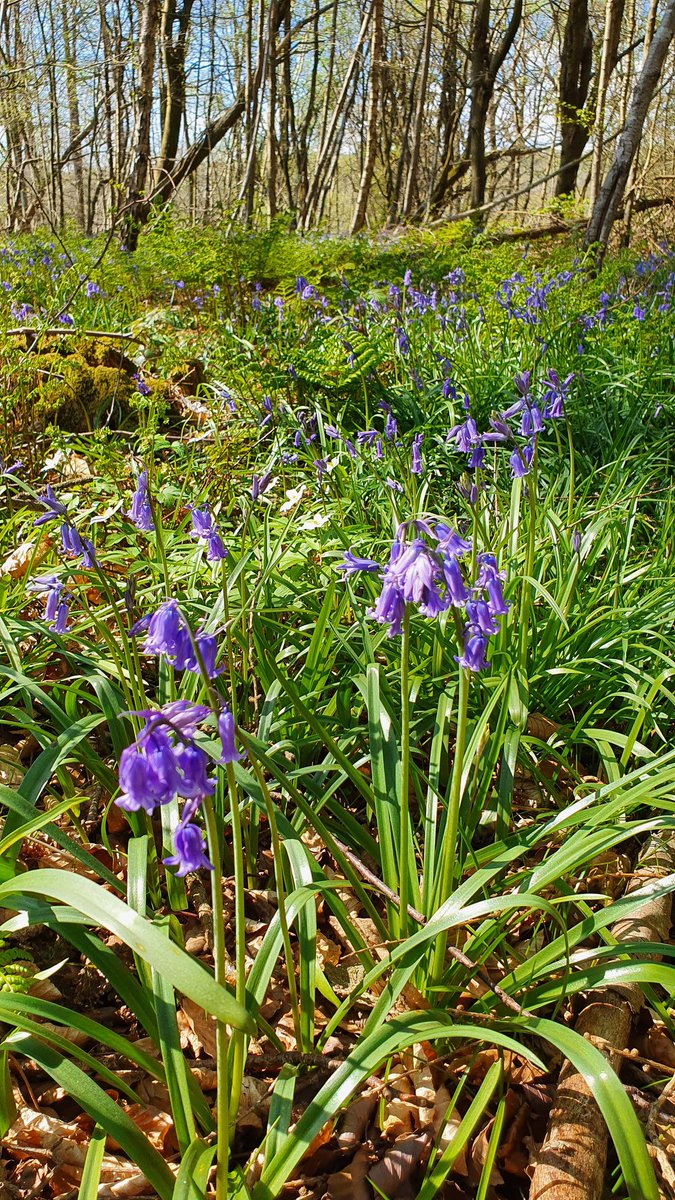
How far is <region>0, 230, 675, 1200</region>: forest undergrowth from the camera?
1.20m

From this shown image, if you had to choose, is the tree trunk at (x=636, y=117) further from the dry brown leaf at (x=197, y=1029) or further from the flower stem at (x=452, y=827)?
the dry brown leaf at (x=197, y=1029)

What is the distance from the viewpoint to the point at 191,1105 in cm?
125

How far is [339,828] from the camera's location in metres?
2.00

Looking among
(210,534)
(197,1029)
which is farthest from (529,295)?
(197,1029)

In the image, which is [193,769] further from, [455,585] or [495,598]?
[495,598]

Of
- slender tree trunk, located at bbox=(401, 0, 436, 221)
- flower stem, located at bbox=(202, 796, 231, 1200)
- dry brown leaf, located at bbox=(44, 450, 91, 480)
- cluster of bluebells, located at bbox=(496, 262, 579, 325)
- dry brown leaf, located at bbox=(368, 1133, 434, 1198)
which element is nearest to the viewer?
flower stem, located at bbox=(202, 796, 231, 1200)

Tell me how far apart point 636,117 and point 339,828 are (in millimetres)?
8236

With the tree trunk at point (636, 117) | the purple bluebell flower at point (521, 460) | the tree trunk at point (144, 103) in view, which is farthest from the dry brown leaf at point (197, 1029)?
the tree trunk at point (636, 117)

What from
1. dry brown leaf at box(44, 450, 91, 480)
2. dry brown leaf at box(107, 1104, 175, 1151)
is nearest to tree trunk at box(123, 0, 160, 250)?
dry brown leaf at box(44, 450, 91, 480)

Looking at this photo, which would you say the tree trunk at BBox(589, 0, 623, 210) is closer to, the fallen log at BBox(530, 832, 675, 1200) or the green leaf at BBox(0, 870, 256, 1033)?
the fallen log at BBox(530, 832, 675, 1200)

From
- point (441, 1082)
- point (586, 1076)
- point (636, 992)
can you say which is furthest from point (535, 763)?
point (586, 1076)

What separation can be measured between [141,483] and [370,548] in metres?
1.10

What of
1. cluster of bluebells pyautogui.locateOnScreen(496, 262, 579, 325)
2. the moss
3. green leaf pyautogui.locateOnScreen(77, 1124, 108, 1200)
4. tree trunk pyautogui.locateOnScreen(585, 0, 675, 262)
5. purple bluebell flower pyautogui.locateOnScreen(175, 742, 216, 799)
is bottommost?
green leaf pyautogui.locateOnScreen(77, 1124, 108, 1200)

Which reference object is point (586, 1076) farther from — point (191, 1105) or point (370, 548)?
point (370, 548)
